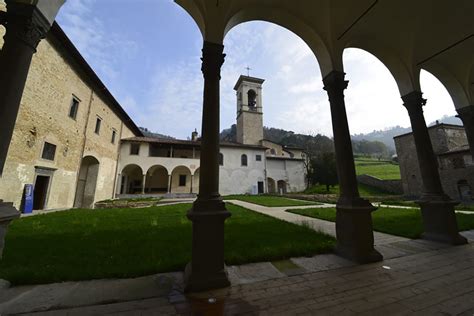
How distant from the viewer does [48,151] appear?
36.8 feet

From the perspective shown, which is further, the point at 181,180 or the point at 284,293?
the point at 181,180

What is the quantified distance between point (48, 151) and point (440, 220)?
55.6ft

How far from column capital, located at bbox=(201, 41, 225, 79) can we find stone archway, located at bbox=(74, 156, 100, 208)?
16.4m

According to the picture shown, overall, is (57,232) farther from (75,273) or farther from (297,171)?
(297,171)

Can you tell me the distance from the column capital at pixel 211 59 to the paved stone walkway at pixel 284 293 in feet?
10.5

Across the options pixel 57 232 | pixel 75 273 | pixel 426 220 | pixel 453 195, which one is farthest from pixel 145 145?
pixel 453 195

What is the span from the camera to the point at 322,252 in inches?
153

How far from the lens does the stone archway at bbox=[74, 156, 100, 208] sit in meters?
15.4

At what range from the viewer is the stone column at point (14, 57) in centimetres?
221

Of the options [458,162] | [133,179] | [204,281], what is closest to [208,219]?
[204,281]

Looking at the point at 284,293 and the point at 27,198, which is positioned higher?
the point at 27,198

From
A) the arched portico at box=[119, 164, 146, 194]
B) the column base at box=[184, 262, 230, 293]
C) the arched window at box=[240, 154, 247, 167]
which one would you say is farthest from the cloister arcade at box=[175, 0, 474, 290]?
the arched portico at box=[119, 164, 146, 194]

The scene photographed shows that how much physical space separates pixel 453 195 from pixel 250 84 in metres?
27.8

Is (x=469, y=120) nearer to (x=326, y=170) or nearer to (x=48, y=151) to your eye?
(x=48, y=151)
